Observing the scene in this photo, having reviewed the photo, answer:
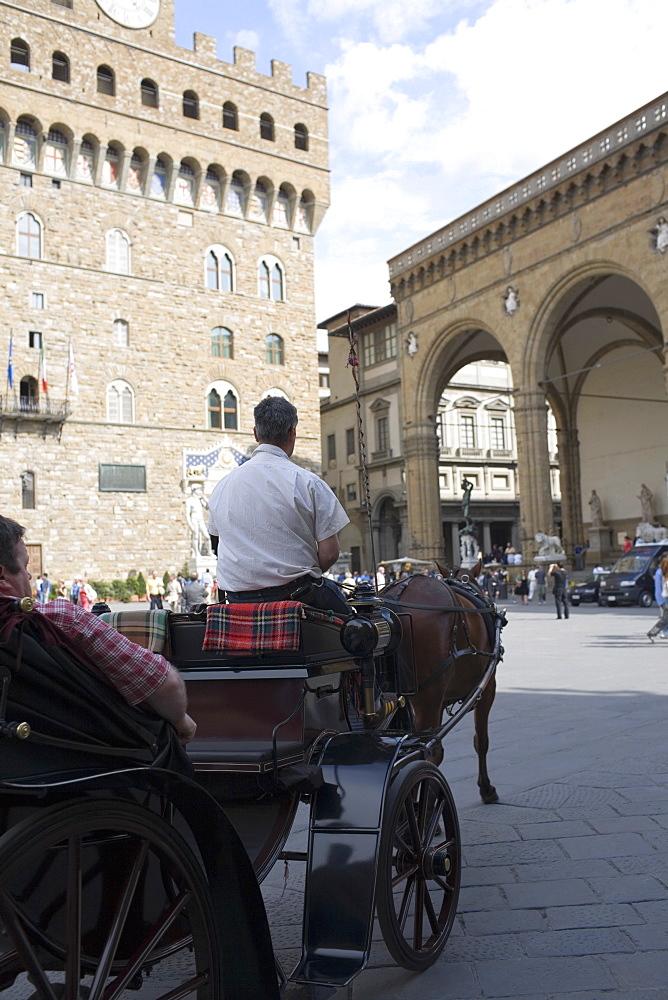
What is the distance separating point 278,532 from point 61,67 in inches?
1397

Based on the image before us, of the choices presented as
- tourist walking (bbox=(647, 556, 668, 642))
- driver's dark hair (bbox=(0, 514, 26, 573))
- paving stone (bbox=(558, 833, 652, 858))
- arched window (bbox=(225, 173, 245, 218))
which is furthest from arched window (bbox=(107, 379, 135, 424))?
driver's dark hair (bbox=(0, 514, 26, 573))

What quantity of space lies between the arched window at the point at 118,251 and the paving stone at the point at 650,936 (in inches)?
1323

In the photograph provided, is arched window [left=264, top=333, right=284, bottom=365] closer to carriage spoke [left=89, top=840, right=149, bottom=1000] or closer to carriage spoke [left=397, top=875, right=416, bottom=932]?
carriage spoke [left=397, top=875, right=416, bottom=932]

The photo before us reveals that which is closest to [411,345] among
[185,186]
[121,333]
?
[185,186]

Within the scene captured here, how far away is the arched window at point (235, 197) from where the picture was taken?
3684cm

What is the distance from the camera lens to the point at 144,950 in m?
2.11

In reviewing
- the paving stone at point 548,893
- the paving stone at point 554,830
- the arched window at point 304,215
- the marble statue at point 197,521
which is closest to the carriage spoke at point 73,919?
the paving stone at point 548,893

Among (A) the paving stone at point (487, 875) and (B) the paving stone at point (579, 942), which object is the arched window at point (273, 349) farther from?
(B) the paving stone at point (579, 942)

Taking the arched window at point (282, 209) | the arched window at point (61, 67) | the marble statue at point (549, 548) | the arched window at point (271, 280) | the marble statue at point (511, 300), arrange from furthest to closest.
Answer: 1. the arched window at point (282, 209)
2. the arched window at point (271, 280)
3. the arched window at point (61, 67)
4. the marble statue at point (511, 300)
5. the marble statue at point (549, 548)

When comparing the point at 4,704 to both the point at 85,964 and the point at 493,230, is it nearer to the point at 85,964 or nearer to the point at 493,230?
the point at 85,964

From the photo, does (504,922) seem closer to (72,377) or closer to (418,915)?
(418,915)

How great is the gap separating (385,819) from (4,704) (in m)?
1.37

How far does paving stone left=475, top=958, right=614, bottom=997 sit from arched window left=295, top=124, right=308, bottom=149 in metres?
39.4

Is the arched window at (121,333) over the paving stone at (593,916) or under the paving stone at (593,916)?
over
